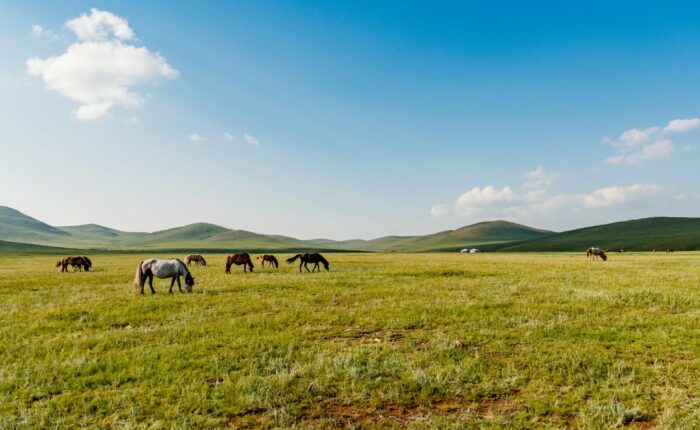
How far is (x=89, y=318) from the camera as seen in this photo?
12.2 meters

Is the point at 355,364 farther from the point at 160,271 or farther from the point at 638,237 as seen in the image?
the point at 638,237

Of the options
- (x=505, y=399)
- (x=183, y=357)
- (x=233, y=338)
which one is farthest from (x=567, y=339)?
(x=183, y=357)

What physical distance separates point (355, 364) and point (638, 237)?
540 feet

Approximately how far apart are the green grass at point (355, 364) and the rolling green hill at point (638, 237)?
122550mm

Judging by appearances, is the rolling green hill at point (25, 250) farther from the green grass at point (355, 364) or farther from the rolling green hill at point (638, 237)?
the rolling green hill at point (638, 237)

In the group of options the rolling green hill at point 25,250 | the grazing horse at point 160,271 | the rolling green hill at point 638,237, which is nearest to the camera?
the grazing horse at point 160,271

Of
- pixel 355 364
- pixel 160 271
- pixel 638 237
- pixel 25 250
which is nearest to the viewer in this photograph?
pixel 355 364

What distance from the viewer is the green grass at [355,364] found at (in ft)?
19.1

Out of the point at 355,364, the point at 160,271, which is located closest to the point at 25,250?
the point at 160,271

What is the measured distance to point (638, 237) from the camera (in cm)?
13300

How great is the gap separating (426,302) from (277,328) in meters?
6.24

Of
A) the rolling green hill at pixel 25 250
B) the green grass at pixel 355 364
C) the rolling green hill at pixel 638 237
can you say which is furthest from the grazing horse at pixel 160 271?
the rolling green hill at pixel 638 237

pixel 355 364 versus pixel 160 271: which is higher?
pixel 160 271

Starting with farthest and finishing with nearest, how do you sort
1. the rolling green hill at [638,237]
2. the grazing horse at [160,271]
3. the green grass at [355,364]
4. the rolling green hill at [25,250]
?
the rolling green hill at [638,237] < the rolling green hill at [25,250] < the grazing horse at [160,271] < the green grass at [355,364]
